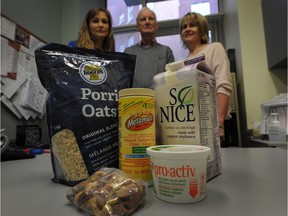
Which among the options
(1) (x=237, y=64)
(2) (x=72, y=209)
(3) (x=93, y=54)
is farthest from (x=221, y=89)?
(1) (x=237, y=64)

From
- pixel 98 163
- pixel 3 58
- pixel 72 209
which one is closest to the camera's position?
pixel 72 209

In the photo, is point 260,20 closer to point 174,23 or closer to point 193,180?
point 174,23

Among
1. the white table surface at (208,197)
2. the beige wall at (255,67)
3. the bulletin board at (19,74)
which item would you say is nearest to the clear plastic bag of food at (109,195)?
the white table surface at (208,197)

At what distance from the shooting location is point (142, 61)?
4.32 ft

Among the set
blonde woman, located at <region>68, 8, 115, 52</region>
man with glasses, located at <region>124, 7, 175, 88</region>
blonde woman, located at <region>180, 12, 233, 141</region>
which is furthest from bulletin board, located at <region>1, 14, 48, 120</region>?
blonde woman, located at <region>180, 12, 233, 141</region>

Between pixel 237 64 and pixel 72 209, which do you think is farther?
pixel 237 64

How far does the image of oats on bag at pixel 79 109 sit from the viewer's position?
36 cm

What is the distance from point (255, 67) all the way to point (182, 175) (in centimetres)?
202

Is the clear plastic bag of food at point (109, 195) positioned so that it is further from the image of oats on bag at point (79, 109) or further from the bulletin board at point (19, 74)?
the bulletin board at point (19, 74)

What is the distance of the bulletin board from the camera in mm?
1327

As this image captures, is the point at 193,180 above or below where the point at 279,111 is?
below

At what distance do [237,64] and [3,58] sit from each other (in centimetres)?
219

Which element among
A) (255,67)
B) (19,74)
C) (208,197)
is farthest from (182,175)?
(255,67)

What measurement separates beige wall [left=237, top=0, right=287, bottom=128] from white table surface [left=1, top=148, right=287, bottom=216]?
5.48 ft
